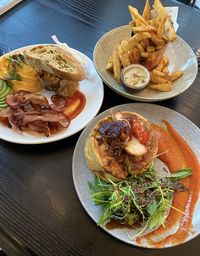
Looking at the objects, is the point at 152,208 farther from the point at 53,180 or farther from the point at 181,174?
the point at 53,180

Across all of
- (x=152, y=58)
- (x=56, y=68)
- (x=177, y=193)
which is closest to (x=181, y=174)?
(x=177, y=193)

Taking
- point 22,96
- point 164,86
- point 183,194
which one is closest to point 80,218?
point 183,194

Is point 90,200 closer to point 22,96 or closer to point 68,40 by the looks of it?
point 22,96

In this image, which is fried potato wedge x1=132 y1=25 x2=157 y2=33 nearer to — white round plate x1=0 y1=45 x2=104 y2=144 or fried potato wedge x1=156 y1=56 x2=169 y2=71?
fried potato wedge x1=156 y1=56 x2=169 y2=71

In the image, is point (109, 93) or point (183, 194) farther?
point (109, 93)

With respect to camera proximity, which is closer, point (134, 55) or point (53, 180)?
point (53, 180)

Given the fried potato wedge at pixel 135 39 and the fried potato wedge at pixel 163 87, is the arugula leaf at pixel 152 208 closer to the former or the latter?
the fried potato wedge at pixel 163 87

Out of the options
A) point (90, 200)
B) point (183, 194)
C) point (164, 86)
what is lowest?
point (90, 200)

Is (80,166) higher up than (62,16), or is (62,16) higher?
(62,16)
